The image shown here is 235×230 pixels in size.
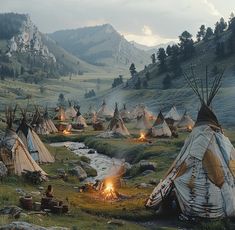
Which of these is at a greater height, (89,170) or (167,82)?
(167,82)

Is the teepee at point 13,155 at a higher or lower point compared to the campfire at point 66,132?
higher

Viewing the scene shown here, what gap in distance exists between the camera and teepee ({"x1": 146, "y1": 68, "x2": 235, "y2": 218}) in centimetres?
2523

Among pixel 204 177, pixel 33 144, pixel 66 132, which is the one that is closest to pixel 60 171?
pixel 33 144

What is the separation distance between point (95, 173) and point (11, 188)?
1581cm

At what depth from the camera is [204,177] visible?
25.8 metres

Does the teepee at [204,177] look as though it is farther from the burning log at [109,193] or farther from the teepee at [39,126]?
the teepee at [39,126]

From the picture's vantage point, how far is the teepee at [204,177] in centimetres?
2523

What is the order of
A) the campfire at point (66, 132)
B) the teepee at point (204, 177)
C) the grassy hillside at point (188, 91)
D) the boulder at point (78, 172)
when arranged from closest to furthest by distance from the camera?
the teepee at point (204, 177) → the boulder at point (78, 172) → the campfire at point (66, 132) → the grassy hillside at point (188, 91)

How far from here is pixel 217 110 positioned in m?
108

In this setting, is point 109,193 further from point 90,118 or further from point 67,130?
point 90,118

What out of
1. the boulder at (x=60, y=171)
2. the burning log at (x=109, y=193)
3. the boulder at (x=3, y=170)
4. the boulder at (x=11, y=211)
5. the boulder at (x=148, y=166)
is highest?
the boulder at (x=11, y=211)

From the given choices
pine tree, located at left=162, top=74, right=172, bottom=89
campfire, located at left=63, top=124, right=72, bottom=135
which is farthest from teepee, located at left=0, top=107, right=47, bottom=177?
pine tree, located at left=162, top=74, right=172, bottom=89

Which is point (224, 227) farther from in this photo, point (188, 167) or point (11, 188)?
point (11, 188)

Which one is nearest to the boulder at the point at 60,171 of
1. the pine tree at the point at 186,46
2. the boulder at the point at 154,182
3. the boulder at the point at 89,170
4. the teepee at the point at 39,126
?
the boulder at the point at 89,170
